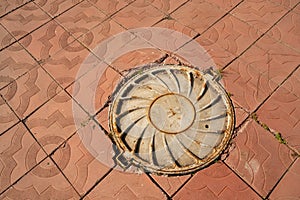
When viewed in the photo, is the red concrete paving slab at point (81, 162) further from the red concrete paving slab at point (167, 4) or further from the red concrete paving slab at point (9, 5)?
the red concrete paving slab at point (9, 5)

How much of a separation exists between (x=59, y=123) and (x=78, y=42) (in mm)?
1225

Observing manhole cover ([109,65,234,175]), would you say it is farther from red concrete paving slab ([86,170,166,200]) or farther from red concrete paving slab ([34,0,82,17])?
red concrete paving slab ([34,0,82,17])

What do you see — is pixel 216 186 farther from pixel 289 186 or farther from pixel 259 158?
pixel 289 186

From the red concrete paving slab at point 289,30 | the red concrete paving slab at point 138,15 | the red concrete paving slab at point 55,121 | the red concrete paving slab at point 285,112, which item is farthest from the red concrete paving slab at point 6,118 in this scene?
the red concrete paving slab at point 289,30

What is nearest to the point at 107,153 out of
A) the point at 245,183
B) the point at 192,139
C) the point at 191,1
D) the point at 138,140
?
the point at 138,140

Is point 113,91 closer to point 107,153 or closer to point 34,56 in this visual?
point 107,153

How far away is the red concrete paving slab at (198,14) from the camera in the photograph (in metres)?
3.88

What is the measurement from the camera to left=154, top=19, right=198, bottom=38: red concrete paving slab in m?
3.80

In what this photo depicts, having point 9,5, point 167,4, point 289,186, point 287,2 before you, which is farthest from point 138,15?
point 289,186

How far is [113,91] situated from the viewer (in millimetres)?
3344

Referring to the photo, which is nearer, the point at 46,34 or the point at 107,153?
the point at 107,153

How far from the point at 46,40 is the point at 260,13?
9.74 feet

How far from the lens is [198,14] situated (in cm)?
400

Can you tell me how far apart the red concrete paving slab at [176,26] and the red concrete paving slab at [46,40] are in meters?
1.25
